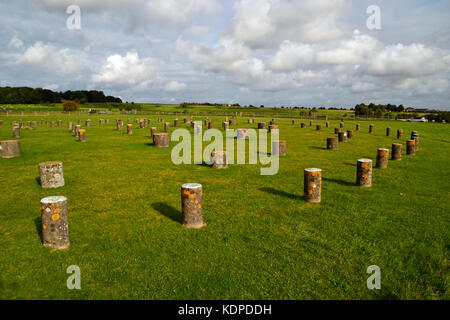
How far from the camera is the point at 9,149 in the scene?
14.6m

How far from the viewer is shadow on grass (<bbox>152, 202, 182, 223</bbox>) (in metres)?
6.99

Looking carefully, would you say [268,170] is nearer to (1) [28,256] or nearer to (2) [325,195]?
(2) [325,195]

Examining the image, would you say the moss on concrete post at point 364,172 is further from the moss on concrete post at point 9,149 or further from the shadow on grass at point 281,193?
the moss on concrete post at point 9,149

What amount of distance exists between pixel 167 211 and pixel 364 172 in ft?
21.1

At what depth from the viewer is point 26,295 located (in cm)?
414

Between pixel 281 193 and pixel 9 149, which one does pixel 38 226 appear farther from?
pixel 9 149

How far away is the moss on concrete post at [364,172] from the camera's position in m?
9.37

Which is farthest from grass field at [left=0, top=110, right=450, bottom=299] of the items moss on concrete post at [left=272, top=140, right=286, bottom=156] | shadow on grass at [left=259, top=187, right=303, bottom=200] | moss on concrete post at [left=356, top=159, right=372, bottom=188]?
moss on concrete post at [left=272, top=140, right=286, bottom=156]

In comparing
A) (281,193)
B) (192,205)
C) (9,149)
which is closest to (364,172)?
(281,193)

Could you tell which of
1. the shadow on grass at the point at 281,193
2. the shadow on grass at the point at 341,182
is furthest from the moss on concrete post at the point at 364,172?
the shadow on grass at the point at 281,193

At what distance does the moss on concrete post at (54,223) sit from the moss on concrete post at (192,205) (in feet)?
7.61

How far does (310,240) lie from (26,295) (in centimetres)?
481
